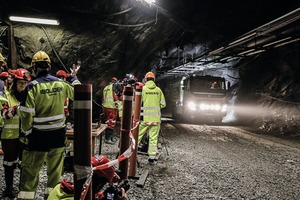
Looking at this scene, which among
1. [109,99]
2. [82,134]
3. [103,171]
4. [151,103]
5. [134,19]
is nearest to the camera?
[82,134]

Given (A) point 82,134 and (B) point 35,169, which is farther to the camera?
(B) point 35,169

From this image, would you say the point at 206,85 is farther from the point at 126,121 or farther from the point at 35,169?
the point at 35,169

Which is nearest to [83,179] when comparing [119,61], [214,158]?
[214,158]

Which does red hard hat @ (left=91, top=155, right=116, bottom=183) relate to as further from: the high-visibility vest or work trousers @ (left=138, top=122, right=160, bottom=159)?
work trousers @ (left=138, top=122, right=160, bottom=159)

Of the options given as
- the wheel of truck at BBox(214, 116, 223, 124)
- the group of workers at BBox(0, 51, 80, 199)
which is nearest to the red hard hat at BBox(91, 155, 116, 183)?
the group of workers at BBox(0, 51, 80, 199)

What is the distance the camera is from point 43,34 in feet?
30.9

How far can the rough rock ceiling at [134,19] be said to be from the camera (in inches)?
374

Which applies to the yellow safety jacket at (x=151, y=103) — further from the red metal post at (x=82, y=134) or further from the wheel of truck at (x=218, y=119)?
the wheel of truck at (x=218, y=119)

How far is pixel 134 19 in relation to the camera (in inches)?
436

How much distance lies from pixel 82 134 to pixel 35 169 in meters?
1.78

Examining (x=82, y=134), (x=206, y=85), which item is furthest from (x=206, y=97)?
(x=82, y=134)

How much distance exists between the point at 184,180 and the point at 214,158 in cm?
223

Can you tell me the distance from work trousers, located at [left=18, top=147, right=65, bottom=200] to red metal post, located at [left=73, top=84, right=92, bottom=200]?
161 centimetres

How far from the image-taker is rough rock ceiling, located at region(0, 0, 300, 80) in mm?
9508
